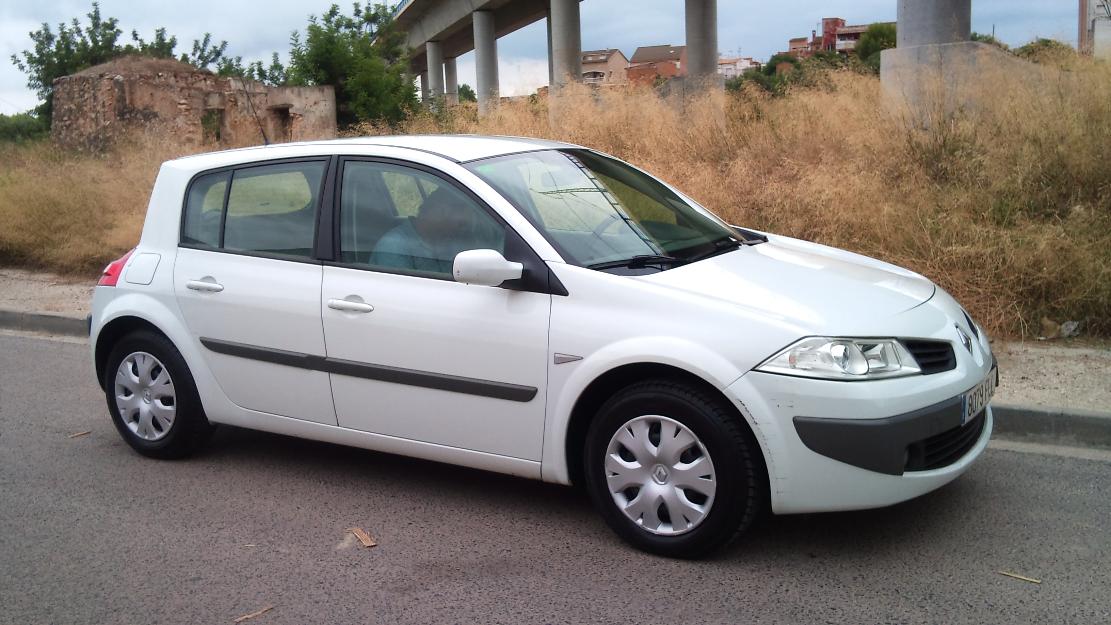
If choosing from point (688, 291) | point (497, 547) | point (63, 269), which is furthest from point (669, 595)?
point (63, 269)

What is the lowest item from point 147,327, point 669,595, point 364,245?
point 669,595

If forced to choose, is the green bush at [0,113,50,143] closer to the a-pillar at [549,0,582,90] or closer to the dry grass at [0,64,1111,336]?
the a-pillar at [549,0,582,90]

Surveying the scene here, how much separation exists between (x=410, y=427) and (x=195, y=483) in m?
1.36

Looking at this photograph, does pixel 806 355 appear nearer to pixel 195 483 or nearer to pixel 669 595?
pixel 669 595

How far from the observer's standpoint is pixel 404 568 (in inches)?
155

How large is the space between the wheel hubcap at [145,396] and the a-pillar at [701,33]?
2592 cm

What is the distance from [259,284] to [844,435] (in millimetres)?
2847

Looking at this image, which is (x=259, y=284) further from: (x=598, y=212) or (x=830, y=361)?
(x=830, y=361)

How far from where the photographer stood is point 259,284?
4844mm

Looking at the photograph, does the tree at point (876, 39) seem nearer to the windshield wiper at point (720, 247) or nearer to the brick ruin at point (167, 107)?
the brick ruin at point (167, 107)

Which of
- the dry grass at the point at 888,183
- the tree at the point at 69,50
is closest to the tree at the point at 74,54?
the tree at the point at 69,50

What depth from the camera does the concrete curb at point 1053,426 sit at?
5188mm

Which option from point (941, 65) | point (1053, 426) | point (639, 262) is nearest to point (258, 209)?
point (639, 262)

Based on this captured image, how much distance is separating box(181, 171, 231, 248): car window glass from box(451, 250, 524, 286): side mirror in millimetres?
1750
